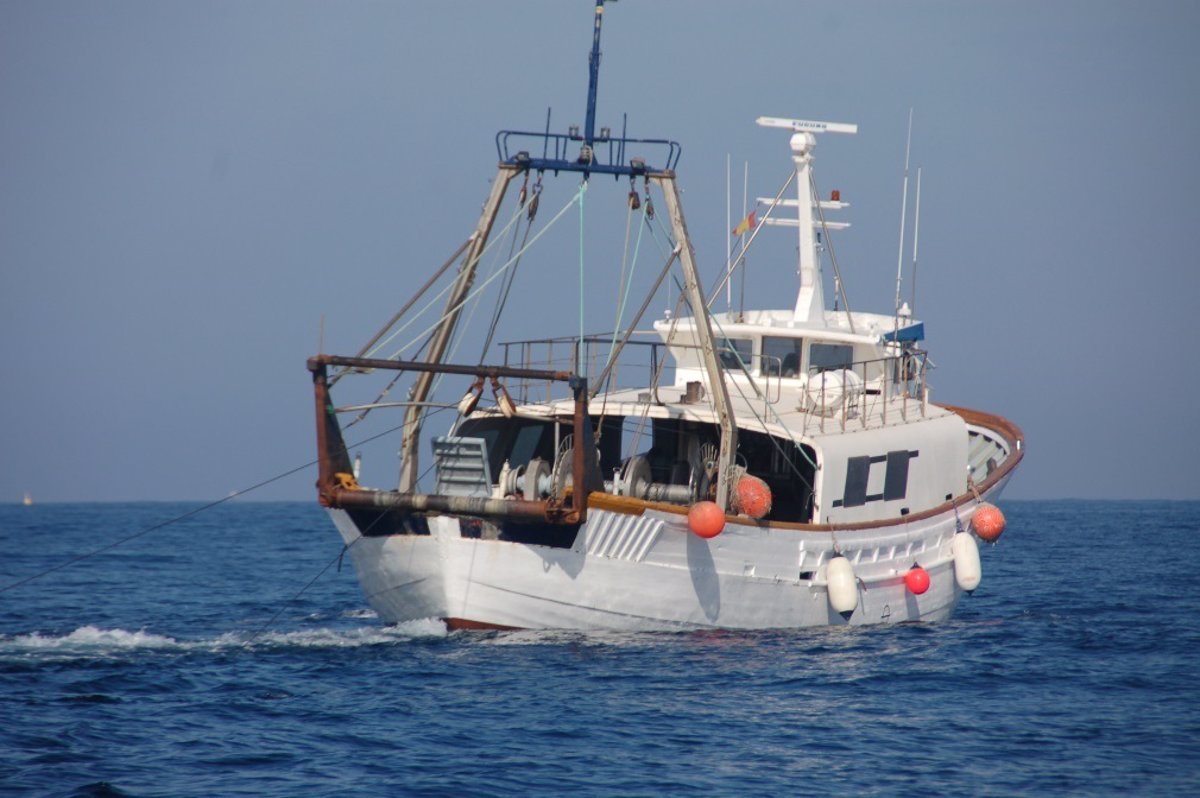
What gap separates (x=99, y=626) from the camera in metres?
23.4

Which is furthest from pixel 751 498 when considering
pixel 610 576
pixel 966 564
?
pixel 966 564

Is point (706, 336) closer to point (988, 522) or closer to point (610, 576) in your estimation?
point (610, 576)

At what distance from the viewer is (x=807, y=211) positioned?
87.1 ft

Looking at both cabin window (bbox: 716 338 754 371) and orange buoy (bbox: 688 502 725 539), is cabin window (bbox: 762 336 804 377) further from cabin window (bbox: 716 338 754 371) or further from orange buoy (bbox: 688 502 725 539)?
orange buoy (bbox: 688 502 725 539)

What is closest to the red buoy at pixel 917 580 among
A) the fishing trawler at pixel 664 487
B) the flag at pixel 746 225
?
the fishing trawler at pixel 664 487

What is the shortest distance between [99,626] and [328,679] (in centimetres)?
696

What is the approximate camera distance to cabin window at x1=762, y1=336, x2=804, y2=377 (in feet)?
84.3

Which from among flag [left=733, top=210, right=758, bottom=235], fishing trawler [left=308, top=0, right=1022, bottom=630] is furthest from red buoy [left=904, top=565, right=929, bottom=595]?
flag [left=733, top=210, right=758, bottom=235]

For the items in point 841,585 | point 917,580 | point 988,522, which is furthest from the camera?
point 988,522

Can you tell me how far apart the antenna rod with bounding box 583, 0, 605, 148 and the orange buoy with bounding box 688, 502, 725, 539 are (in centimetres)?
544

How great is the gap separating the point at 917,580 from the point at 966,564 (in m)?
1.62

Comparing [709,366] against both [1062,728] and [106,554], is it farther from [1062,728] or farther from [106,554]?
[106,554]

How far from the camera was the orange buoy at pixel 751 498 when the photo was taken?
66.3 ft

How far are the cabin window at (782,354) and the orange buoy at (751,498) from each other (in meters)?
5.55
